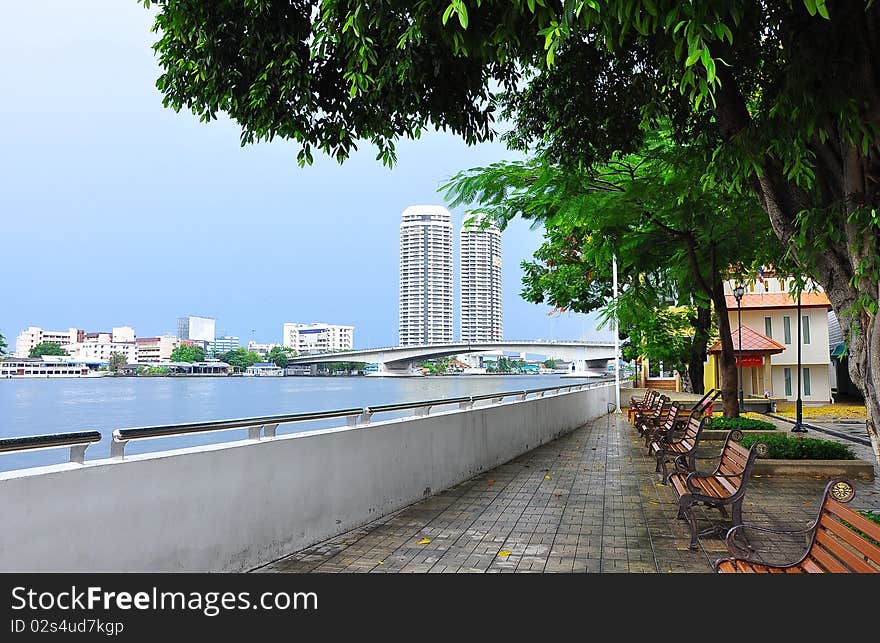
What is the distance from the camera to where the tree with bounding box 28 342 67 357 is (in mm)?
36562

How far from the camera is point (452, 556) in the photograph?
586 centimetres

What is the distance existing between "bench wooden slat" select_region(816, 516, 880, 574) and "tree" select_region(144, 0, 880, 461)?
155 cm

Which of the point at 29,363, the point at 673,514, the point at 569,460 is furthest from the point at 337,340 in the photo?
the point at 673,514

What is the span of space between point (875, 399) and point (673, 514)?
307 cm

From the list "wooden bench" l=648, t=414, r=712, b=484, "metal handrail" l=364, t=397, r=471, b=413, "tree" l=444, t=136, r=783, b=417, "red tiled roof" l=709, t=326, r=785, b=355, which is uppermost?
"tree" l=444, t=136, r=783, b=417

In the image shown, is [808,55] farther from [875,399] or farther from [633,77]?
[875,399]

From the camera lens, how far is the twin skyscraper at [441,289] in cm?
6644

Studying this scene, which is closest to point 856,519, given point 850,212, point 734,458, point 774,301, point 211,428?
point 850,212

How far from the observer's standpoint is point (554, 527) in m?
7.02

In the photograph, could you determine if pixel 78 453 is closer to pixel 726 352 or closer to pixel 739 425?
pixel 726 352

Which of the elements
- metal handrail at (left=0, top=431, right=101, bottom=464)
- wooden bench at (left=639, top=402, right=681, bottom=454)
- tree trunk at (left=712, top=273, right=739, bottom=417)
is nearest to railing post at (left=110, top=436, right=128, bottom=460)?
metal handrail at (left=0, top=431, right=101, bottom=464)

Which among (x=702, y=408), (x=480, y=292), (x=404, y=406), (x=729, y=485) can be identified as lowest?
(x=702, y=408)

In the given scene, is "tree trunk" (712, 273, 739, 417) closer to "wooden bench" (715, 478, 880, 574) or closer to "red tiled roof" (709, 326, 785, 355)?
"wooden bench" (715, 478, 880, 574)

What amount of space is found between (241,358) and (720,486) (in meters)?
46.2
